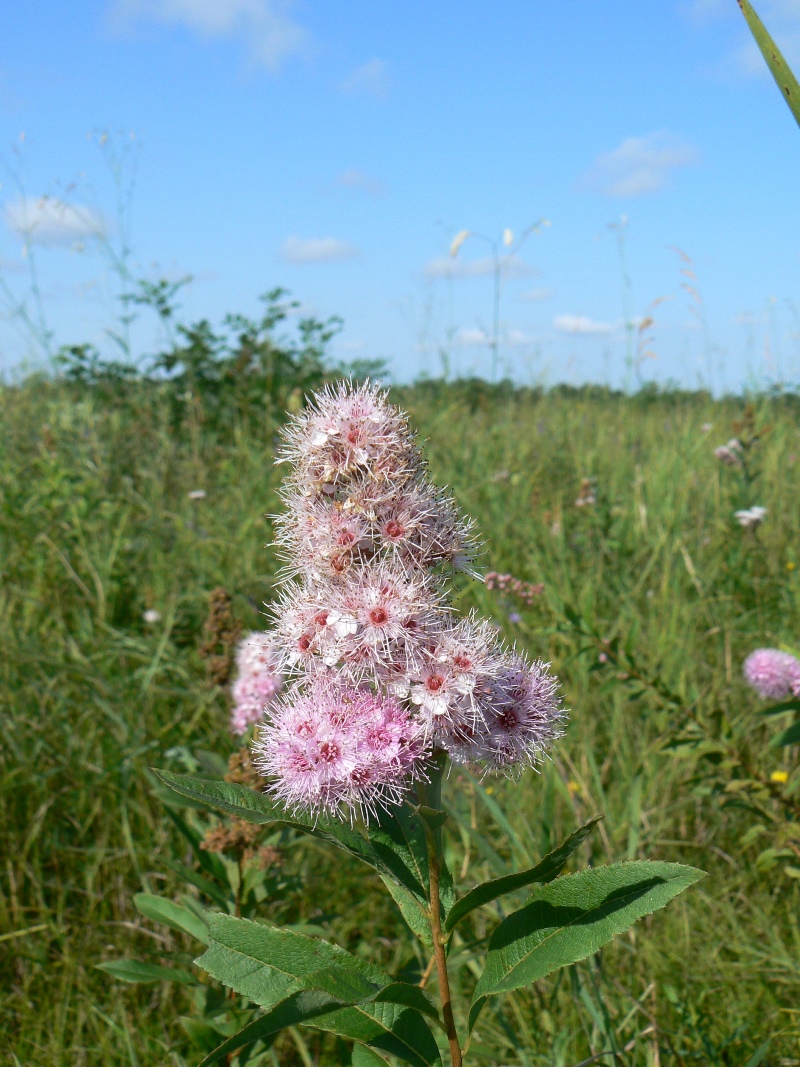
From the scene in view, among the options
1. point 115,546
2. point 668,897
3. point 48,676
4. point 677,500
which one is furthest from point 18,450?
point 668,897

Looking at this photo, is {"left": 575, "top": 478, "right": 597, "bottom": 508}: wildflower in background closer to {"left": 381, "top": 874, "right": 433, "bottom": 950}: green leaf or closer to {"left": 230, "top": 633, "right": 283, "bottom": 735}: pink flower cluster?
{"left": 230, "top": 633, "right": 283, "bottom": 735}: pink flower cluster

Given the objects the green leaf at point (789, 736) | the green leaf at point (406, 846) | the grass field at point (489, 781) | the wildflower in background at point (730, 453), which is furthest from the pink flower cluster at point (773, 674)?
the wildflower in background at point (730, 453)

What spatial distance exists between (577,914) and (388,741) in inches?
11.6

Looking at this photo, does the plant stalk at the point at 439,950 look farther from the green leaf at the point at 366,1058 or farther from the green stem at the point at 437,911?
the green leaf at the point at 366,1058

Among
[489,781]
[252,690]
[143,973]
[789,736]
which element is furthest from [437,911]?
[489,781]

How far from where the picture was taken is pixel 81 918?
2.28 m

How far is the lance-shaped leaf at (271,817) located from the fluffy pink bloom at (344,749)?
0.03 m

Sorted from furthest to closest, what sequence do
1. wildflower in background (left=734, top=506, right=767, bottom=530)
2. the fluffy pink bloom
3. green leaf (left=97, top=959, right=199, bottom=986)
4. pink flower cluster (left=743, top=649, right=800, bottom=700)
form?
1. wildflower in background (left=734, top=506, right=767, bottom=530)
2. pink flower cluster (left=743, top=649, right=800, bottom=700)
3. green leaf (left=97, top=959, right=199, bottom=986)
4. the fluffy pink bloom

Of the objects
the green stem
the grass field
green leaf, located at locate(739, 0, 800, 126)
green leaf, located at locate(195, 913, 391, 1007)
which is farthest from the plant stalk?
green leaf, located at locate(739, 0, 800, 126)

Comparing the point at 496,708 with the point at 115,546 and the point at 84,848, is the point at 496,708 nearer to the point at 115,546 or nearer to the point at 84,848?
the point at 84,848

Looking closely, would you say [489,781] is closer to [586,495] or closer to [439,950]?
[439,950]

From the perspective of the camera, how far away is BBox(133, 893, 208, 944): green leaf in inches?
66.2

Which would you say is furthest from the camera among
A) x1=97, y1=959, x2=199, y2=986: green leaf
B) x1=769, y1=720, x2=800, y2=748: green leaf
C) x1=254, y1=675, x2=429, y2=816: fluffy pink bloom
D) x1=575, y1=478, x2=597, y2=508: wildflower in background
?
x1=575, y1=478, x2=597, y2=508: wildflower in background

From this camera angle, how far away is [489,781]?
2.63m
